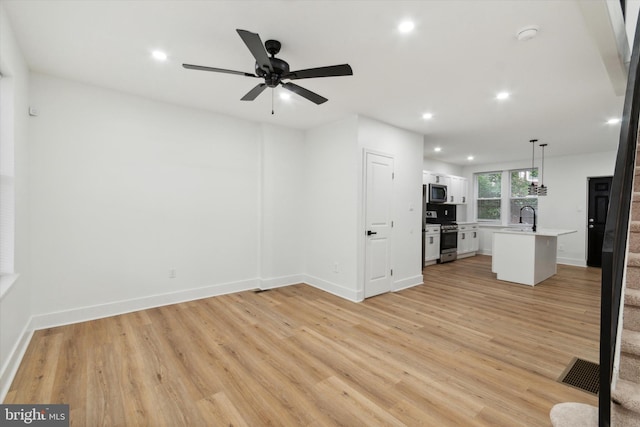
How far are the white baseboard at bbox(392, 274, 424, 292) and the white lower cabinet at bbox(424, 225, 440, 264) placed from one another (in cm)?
155

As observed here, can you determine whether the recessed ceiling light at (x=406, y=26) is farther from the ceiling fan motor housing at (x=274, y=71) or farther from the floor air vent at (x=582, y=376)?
the floor air vent at (x=582, y=376)

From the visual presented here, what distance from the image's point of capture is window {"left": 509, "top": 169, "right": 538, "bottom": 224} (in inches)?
301

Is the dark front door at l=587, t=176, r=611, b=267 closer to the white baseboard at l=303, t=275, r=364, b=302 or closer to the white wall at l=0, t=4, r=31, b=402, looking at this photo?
the white baseboard at l=303, t=275, r=364, b=302

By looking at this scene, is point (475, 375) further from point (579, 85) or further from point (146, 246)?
point (146, 246)

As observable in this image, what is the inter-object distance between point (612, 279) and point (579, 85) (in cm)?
327

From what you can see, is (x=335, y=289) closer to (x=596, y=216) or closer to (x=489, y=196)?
A: (x=489, y=196)

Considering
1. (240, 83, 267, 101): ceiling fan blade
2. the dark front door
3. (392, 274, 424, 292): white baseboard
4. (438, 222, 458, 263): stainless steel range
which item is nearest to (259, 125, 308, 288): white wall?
(392, 274, 424, 292): white baseboard

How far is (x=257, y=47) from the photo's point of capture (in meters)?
1.97

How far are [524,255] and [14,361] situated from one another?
21.6 feet

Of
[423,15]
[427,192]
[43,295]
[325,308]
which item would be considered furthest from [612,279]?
[427,192]

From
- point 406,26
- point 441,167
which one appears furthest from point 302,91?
point 441,167

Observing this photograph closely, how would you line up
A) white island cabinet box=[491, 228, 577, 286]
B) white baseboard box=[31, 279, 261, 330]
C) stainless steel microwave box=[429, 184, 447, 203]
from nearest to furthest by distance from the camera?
white baseboard box=[31, 279, 261, 330] < white island cabinet box=[491, 228, 577, 286] < stainless steel microwave box=[429, 184, 447, 203]

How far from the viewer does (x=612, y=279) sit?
0.91m

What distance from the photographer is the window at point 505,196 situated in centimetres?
775
